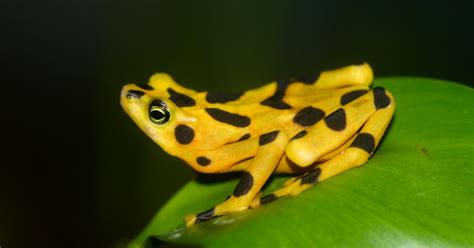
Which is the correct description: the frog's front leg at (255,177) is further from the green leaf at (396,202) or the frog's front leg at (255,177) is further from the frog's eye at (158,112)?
the frog's eye at (158,112)

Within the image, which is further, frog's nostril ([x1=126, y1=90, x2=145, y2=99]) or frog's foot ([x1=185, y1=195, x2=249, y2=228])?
frog's nostril ([x1=126, y1=90, x2=145, y2=99])

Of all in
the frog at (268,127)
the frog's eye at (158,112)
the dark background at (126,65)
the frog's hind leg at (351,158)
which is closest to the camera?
the frog's hind leg at (351,158)

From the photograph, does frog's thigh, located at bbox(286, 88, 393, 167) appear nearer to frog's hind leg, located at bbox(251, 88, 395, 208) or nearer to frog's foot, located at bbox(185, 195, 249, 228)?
frog's hind leg, located at bbox(251, 88, 395, 208)

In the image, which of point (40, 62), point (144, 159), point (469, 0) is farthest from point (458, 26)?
point (40, 62)

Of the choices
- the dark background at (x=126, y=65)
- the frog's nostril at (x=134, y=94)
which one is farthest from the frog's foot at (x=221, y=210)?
the dark background at (x=126, y=65)

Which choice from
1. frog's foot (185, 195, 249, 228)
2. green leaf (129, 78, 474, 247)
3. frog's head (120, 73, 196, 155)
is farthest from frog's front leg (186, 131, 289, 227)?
frog's head (120, 73, 196, 155)

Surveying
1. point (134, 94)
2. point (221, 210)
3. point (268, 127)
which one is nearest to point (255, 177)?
point (221, 210)

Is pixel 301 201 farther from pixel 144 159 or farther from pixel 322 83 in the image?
pixel 144 159

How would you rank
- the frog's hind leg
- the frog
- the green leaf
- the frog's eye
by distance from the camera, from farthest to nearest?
the frog's eye, the frog, the frog's hind leg, the green leaf

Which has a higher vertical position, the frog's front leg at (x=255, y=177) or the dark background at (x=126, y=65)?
the dark background at (x=126, y=65)
